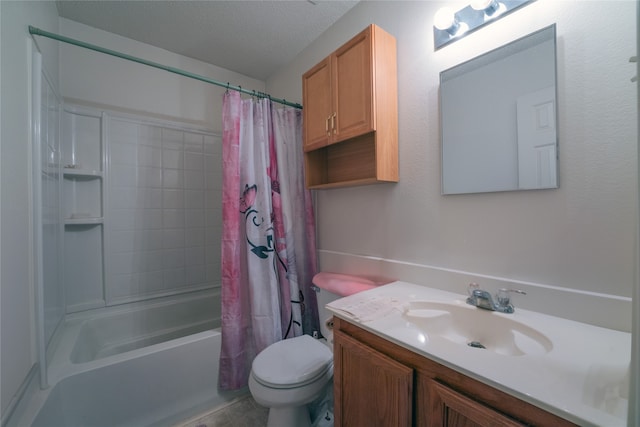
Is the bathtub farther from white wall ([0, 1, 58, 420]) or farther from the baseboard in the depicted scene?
white wall ([0, 1, 58, 420])

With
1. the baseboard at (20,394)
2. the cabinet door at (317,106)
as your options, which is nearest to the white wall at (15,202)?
the baseboard at (20,394)

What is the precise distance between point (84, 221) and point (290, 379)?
178 cm

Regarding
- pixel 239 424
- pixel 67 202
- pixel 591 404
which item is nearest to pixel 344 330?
pixel 591 404

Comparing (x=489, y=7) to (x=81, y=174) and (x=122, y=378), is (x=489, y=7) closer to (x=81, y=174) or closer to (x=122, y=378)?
(x=122, y=378)

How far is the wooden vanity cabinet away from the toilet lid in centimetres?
23

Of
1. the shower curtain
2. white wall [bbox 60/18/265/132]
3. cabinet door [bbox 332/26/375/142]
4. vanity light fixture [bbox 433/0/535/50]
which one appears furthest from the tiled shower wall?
vanity light fixture [bbox 433/0/535/50]

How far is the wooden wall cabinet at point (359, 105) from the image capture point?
127 centimetres

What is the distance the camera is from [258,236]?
5.31 ft

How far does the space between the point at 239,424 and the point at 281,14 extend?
253cm

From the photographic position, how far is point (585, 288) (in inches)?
32.4

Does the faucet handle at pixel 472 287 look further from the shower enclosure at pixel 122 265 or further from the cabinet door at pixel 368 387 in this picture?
the shower enclosure at pixel 122 265

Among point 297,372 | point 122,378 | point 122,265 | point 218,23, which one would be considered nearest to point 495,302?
point 297,372

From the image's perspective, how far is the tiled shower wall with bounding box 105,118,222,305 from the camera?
1.93 meters

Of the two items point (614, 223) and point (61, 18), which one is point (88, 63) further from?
point (614, 223)
